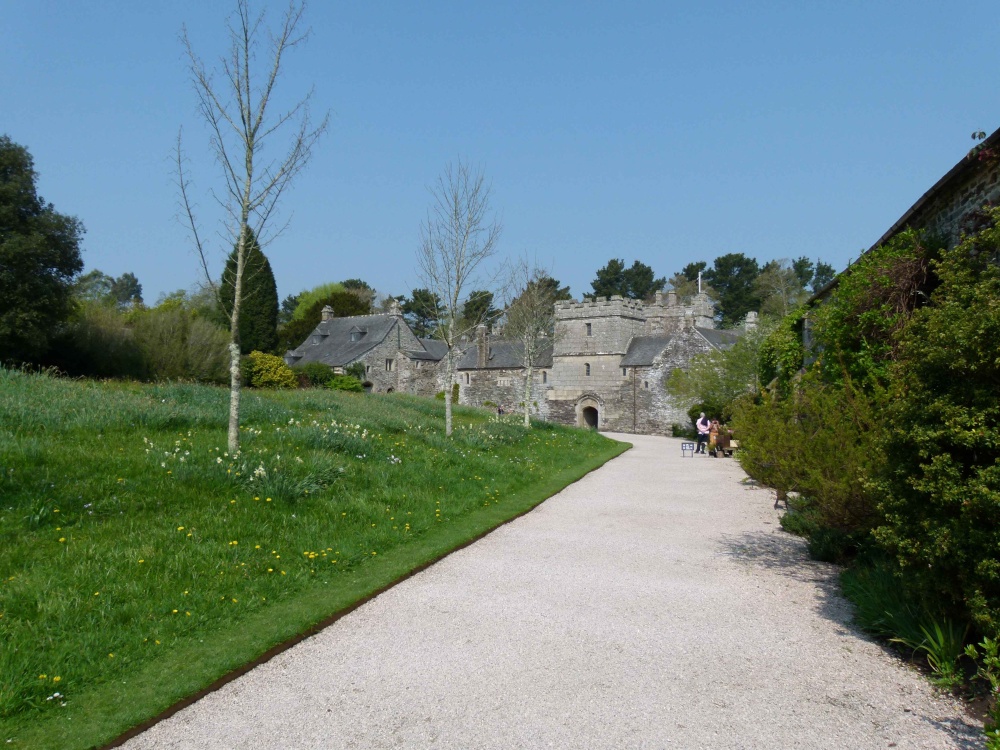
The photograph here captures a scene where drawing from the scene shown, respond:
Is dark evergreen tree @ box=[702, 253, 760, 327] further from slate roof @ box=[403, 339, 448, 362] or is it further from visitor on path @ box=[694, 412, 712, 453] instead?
visitor on path @ box=[694, 412, 712, 453]

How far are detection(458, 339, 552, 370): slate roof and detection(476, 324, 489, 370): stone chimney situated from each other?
0.18 meters

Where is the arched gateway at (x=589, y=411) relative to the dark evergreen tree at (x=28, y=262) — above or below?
below

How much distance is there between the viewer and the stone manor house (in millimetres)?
42500

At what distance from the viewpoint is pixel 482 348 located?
50.8 m

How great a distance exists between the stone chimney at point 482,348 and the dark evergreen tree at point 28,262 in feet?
96.0

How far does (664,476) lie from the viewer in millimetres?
16984

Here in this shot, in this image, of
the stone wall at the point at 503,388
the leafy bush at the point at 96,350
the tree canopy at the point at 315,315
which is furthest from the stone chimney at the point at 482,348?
the leafy bush at the point at 96,350

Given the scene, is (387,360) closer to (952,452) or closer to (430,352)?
(430,352)

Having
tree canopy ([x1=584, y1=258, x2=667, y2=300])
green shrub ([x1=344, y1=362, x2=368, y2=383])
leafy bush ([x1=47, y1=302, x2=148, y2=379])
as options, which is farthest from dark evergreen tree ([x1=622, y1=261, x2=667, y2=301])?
leafy bush ([x1=47, y1=302, x2=148, y2=379])

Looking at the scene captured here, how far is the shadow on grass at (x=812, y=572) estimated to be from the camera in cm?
434

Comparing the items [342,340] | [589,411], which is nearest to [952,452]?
[589,411]

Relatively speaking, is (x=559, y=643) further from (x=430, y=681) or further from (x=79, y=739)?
(x=79, y=739)

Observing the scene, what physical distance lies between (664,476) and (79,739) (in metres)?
14.3

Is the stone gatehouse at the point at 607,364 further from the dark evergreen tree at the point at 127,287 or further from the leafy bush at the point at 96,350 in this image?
the dark evergreen tree at the point at 127,287
